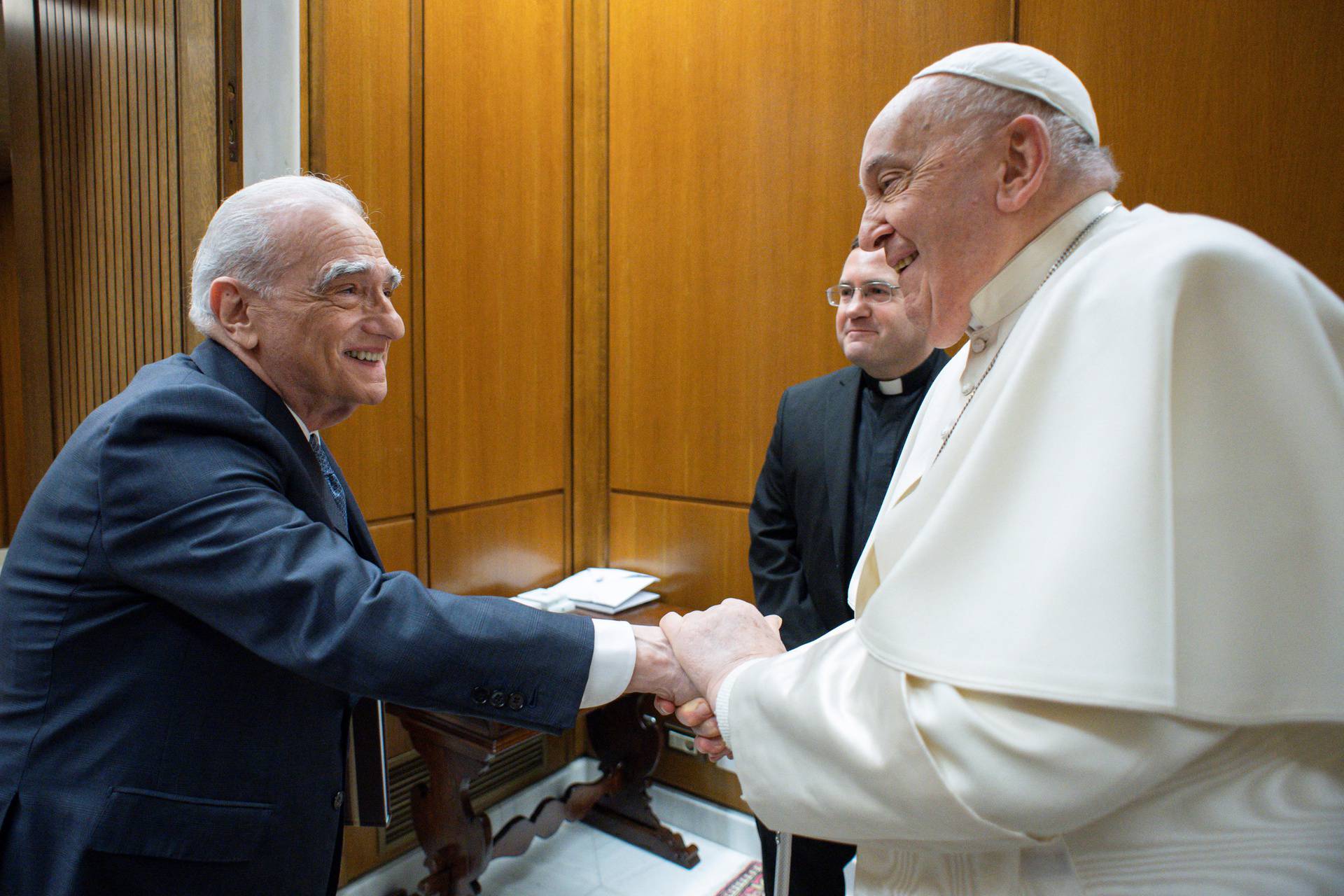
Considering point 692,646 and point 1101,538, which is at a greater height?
point 1101,538

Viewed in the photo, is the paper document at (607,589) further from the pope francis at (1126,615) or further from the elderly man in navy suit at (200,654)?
the pope francis at (1126,615)

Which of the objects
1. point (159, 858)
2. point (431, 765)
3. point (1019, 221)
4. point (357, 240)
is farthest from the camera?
point (431, 765)

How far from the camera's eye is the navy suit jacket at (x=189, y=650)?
1.27 metres

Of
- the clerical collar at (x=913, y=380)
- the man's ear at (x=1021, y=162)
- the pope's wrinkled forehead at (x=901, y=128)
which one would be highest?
the pope's wrinkled forehead at (x=901, y=128)

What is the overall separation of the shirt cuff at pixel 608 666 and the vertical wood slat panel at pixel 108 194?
1.77m

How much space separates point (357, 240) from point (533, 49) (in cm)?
214

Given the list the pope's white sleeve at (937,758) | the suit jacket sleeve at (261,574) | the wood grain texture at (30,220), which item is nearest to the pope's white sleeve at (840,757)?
the pope's white sleeve at (937,758)

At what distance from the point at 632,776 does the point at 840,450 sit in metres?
1.84

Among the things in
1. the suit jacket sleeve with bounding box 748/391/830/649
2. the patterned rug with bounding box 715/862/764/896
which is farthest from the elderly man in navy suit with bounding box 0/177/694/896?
the patterned rug with bounding box 715/862/764/896

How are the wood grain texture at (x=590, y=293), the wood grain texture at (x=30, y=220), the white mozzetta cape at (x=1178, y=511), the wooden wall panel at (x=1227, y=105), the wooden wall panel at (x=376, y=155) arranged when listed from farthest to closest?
the wood grain texture at (x=590, y=293) → the wood grain texture at (x=30, y=220) → the wooden wall panel at (x=376, y=155) → the wooden wall panel at (x=1227, y=105) → the white mozzetta cape at (x=1178, y=511)

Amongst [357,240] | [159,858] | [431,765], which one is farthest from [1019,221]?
[431,765]

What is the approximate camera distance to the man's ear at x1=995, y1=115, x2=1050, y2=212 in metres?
1.09

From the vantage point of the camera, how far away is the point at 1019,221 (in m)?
1.12

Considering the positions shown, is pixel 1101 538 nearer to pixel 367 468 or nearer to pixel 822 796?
pixel 822 796
